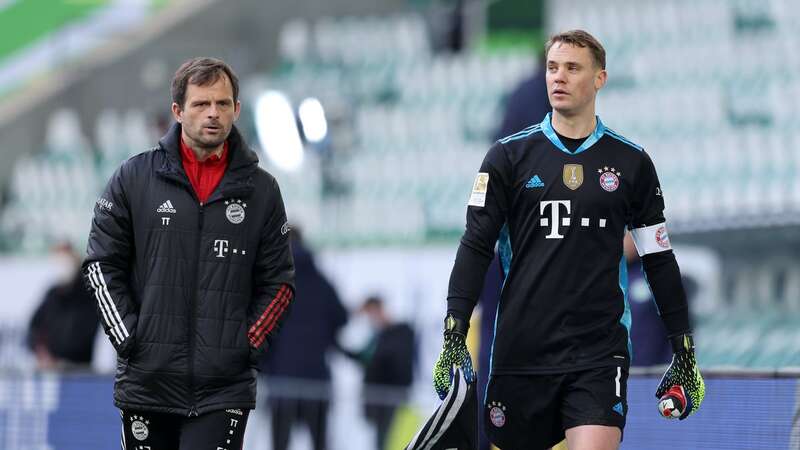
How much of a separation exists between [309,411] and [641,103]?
17.0ft

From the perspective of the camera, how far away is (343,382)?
44.8 feet

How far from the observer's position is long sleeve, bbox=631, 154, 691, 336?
5.18 metres

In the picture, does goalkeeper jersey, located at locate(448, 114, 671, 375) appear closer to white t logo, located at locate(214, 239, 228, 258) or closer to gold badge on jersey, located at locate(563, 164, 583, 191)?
gold badge on jersey, located at locate(563, 164, 583, 191)

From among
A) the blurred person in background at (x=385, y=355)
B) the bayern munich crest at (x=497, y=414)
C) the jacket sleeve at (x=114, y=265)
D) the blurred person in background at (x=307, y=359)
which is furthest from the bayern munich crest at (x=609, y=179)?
the blurred person in background at (x=385, y=355)

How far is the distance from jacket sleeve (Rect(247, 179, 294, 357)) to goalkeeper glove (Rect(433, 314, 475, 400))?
645mm

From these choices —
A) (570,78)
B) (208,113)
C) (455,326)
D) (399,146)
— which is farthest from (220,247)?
(399,146)

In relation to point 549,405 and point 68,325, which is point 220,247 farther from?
point 68,325

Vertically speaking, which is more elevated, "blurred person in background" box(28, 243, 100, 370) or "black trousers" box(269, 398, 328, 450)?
"blurred person in background" box(28, 243, 100, 370)

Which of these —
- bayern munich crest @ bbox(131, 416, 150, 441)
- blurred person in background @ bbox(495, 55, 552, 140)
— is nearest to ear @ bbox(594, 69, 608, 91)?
blurred person in background @ bbox(495, 55, 552, 140)

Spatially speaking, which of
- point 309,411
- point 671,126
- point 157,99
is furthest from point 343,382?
point 157,99

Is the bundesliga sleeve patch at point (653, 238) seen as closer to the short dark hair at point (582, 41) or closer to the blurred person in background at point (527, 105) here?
the short dark hair at point (582, 41)

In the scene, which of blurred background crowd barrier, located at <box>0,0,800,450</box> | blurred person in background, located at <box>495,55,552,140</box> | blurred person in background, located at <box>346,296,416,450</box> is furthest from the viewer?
blurred person in background, located at <box>346,296,416,450</box>

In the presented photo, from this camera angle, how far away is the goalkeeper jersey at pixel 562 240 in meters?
5.08

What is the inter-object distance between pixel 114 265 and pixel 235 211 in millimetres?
467
